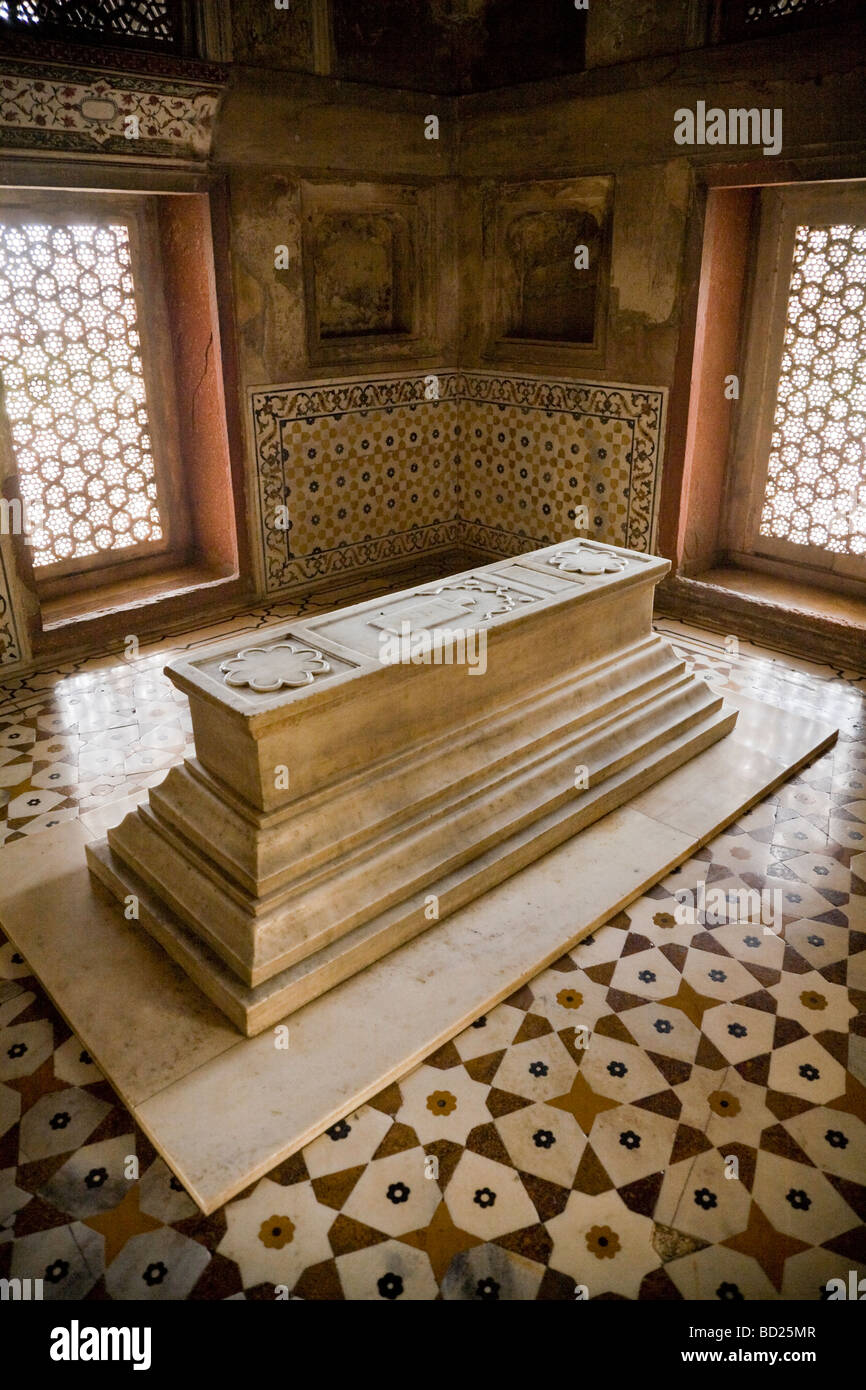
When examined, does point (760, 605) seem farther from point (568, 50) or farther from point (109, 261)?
point (109, 261)

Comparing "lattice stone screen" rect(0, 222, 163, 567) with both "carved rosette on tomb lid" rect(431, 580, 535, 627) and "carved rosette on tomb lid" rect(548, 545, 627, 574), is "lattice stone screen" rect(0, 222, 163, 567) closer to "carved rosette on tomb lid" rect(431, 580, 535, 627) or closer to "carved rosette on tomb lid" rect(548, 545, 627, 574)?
"carved rosette on tomb lid" rect(431, 580, 535, 627)

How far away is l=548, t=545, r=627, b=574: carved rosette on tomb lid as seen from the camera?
334 centimetres

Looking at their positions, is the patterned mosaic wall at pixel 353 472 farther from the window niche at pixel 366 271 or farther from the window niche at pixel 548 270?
the window niche at pixel 548 270

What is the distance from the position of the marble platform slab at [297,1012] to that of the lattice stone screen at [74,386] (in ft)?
7.12

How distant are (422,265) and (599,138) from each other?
1.16 metres

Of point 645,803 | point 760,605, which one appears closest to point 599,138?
point 760,605

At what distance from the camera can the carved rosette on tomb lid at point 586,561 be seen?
3340mm

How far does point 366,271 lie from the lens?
5.01m

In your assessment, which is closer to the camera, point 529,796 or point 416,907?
point 416,907

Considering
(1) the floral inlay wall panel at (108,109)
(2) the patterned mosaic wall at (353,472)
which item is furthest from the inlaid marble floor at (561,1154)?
(1) the floral inlay wall panel at (108,109)

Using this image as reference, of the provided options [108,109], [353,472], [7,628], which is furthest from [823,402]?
[7,628]

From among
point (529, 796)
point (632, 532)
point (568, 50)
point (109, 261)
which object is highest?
point (568, 50)

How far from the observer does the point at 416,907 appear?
2.50 m

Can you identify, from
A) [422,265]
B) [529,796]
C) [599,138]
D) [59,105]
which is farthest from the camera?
[422,265]
